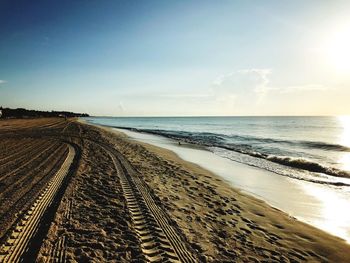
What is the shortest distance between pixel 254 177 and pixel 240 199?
17.3 ft

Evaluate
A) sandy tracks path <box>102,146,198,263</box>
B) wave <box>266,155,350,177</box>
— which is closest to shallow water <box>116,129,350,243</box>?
wave <box>266,155,350,177</box>

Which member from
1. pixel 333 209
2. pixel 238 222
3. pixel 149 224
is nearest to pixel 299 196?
pixel 333 209

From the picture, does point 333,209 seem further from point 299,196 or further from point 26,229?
point 26,229

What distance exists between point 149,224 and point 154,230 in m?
0.41

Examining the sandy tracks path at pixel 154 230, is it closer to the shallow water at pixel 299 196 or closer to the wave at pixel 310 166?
the shallow water at pixel 299 196

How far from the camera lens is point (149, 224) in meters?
7.31

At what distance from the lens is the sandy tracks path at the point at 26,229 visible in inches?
209

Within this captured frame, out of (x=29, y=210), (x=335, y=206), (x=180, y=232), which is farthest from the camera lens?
(x=335, y=206)

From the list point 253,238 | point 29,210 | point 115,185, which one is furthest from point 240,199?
→ point 29,210

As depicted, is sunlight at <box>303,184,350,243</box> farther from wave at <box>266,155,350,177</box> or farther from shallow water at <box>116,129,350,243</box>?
wave at <box>266,155,350,177</box>

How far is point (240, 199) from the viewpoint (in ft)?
35.7

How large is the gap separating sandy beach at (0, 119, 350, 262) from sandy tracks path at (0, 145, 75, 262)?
60mm

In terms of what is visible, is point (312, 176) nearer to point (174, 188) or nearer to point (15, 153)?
point (174, 188)

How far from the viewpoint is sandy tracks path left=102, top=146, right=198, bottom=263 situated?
19.0 feet
